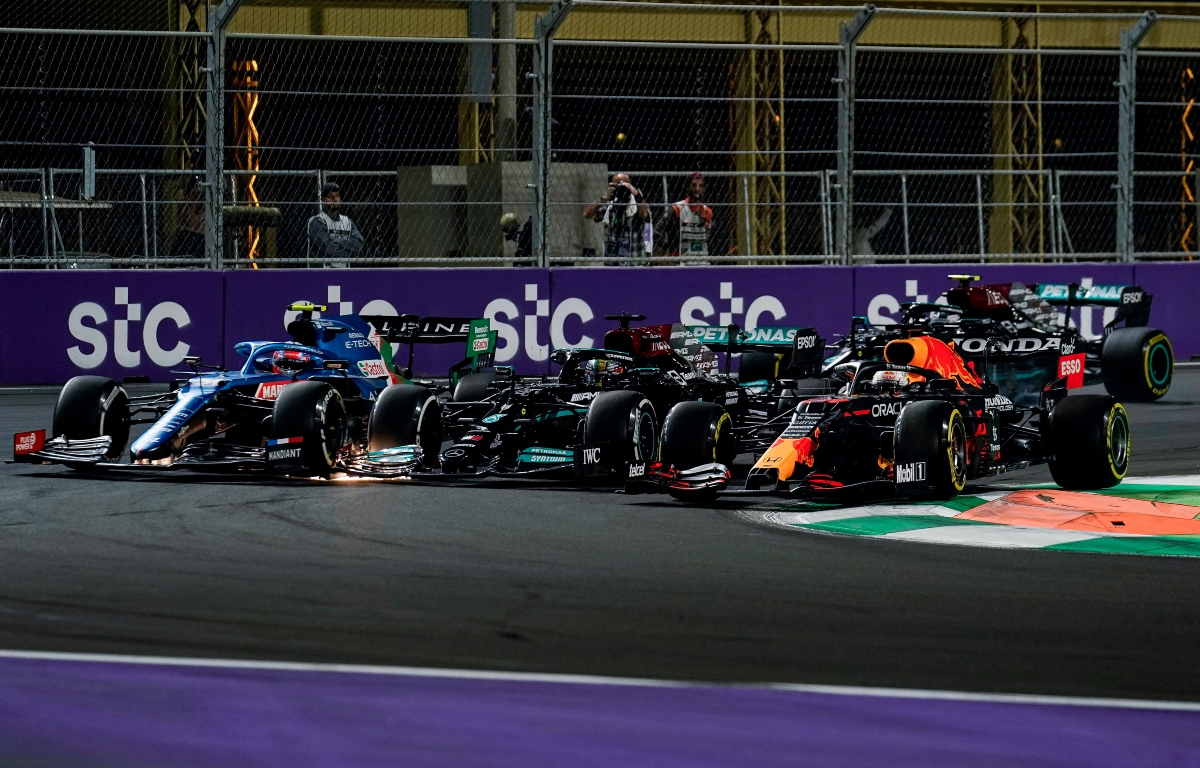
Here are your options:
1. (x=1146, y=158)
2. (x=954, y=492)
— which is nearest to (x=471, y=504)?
(x=954, y=492)

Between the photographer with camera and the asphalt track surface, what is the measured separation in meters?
7.32

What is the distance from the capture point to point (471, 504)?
30.6 ft

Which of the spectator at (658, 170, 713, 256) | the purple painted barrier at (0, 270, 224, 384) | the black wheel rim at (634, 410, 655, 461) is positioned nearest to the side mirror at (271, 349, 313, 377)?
the black wheel rim at (634, 410, 655, 461)

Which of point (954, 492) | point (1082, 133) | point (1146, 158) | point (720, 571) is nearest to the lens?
point (720, 571)

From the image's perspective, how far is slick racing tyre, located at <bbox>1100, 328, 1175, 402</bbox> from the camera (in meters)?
14.2

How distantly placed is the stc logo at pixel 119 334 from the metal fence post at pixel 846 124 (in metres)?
6.42

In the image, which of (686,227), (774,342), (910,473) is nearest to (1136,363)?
(774,342)

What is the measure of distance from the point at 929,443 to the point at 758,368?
4161 mm

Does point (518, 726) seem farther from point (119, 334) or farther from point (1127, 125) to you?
point (1127, 125)

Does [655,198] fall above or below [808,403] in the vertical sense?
above

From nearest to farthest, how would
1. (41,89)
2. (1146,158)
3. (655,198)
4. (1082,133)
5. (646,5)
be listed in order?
(41,89)
(646,5)
(655,198)
(1082,133)
(1146,158)

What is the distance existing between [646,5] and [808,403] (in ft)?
24.1

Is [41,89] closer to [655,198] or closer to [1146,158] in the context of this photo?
[655,198]

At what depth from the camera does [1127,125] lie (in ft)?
56.4
